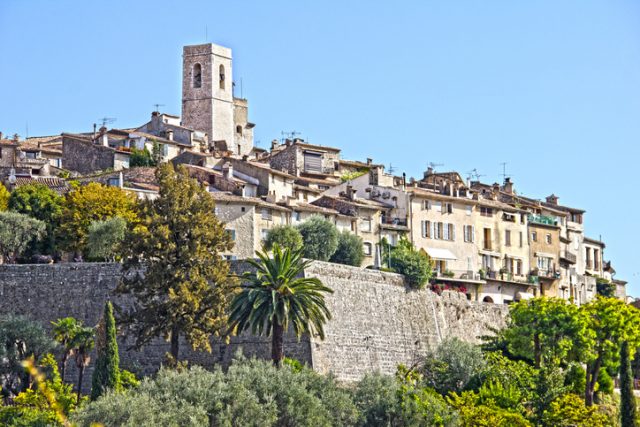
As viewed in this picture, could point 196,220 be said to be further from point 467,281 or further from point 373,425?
point 467,281

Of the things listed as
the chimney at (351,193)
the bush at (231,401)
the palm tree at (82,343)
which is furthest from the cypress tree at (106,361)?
the chimney at (351,193)

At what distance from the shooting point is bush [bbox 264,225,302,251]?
227ft

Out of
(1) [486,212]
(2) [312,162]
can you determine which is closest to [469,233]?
(1) [486,212]

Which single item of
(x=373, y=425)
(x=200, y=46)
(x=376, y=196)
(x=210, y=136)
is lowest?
(x=373, y=425)

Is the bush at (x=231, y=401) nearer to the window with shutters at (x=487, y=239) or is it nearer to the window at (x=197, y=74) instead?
the window with shutters at (x=487, y=239)

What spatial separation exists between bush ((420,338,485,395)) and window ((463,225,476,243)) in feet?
67.8

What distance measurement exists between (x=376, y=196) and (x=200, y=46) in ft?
108

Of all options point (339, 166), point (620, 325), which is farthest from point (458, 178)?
point (620, 325)

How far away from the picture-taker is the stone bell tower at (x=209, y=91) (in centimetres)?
10706

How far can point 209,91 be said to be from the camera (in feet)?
357

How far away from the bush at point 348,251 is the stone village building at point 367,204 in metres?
1.89

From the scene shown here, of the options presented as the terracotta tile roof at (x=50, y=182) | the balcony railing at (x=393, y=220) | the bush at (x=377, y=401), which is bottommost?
the bush at (x=377, y=401)

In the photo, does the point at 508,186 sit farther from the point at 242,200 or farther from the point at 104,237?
the point at 104,237

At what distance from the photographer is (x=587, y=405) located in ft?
213
